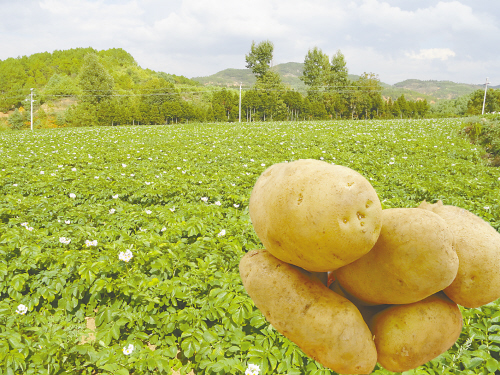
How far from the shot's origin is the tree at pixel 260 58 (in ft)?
186

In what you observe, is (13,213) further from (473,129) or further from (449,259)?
(473,129)

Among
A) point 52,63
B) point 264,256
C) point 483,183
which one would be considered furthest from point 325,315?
point 52,63

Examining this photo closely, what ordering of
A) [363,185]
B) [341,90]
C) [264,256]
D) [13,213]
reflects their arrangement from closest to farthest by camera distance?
[363,185] → [264,256] → [13,213] → [341,90]

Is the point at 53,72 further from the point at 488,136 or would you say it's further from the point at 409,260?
the point at 409,260

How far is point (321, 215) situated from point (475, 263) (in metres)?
0.53

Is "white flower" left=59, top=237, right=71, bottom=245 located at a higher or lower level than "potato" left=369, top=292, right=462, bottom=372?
lower

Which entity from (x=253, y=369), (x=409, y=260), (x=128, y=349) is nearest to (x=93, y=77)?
Result: (x=128, y=349)

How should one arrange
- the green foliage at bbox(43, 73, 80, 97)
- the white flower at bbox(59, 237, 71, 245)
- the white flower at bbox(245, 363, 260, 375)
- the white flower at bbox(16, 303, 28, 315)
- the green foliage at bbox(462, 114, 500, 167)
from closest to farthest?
the white flower at bbox(245, 363, 260, 375) → the white flower at bbox(16, 303, 28, 315) → the white flower at bbox(59, 237, 71, 245) → the green foliage at bbox(462, 114, 500, 167) → the green foliage at bbox(43, 73, 80, 97)

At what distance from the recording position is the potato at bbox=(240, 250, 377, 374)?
868 millimetres

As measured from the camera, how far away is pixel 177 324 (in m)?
2.75


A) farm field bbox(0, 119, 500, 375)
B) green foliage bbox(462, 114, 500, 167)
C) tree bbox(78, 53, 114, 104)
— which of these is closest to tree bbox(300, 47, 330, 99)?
tree bbox(78, 53, 114, 104)

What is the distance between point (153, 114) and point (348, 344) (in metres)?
49.7

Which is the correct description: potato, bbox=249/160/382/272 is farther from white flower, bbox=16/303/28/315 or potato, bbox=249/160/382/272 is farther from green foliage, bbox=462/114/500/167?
green foliage, bbox=462/114/500/167

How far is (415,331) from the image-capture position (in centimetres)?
87
